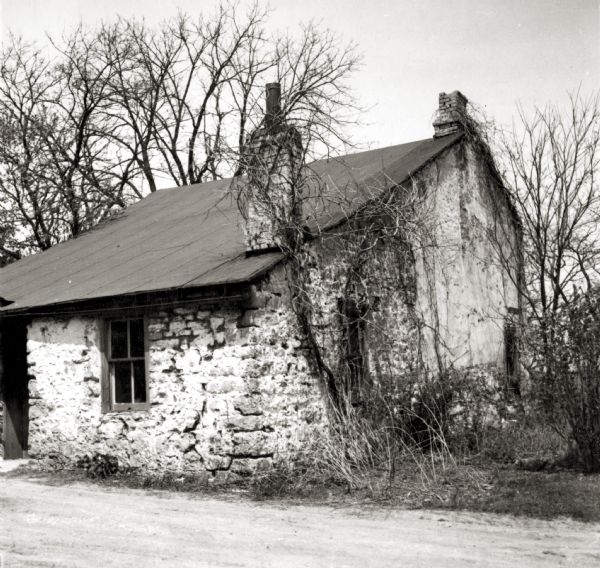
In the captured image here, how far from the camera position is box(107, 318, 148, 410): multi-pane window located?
34.4 feet

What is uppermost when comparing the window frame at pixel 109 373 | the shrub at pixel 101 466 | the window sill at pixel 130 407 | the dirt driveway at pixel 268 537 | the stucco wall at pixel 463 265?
the stucco wall at pixel 463 265

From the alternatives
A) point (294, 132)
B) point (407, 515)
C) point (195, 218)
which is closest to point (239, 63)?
point (195, 218)

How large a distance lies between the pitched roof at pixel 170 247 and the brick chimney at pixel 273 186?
0.31m

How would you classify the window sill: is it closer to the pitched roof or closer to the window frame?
the window frame

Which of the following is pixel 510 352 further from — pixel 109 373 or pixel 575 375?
pixel 109 373

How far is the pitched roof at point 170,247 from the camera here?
10.2 meters

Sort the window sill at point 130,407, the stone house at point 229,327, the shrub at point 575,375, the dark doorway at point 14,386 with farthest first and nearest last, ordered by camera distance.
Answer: the dark doorway at point 14,386, the window sill at point 130,407, the stone house at point 229,327, the shrub at point 575,375

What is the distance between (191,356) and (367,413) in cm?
261

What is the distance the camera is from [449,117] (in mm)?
14984

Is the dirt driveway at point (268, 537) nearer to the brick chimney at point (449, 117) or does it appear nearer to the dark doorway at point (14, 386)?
the dark doorway at point (14, 386)

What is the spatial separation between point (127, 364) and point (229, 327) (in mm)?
1940

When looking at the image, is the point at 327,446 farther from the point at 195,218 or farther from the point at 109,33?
the point at 109,33

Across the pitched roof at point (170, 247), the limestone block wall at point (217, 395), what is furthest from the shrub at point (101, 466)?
the pitched roof at point (170, 247)

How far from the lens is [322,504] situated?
8266 mm
